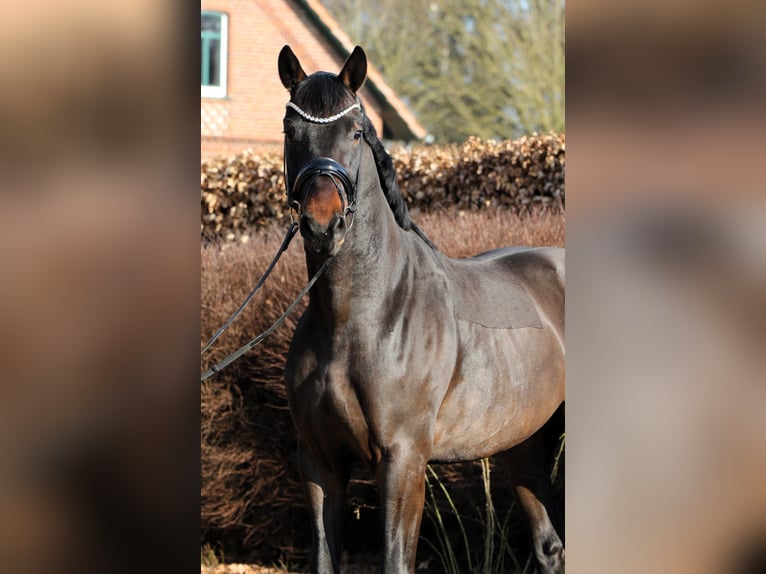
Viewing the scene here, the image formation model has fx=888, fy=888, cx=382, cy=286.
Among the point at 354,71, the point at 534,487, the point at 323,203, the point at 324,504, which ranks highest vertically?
the point at 354,71

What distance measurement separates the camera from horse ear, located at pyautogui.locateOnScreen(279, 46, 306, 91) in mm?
3108

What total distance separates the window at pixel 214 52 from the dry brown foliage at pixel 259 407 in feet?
31.6

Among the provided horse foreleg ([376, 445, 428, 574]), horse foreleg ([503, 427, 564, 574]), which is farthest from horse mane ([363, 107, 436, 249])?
horse foreleg ([503, 427, 564, 574])

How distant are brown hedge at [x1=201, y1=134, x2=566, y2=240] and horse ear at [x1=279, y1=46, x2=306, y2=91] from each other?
332cm

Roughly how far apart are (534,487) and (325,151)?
93.7 inches

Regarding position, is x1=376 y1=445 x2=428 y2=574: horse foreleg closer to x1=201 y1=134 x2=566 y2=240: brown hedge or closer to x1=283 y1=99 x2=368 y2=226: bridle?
x1=283 y1=99 x2=368 y2=226: bridle

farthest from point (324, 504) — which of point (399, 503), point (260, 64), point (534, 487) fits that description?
point (260, 64)

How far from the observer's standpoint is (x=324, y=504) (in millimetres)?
3307

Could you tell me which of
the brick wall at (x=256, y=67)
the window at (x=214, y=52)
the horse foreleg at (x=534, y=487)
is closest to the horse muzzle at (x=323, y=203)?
the horse foreleg at (x=534, y=487)

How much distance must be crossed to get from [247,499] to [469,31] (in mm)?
18364

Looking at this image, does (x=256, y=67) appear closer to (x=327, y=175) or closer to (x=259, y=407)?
(x=259, y=407)

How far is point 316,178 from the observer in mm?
2793
